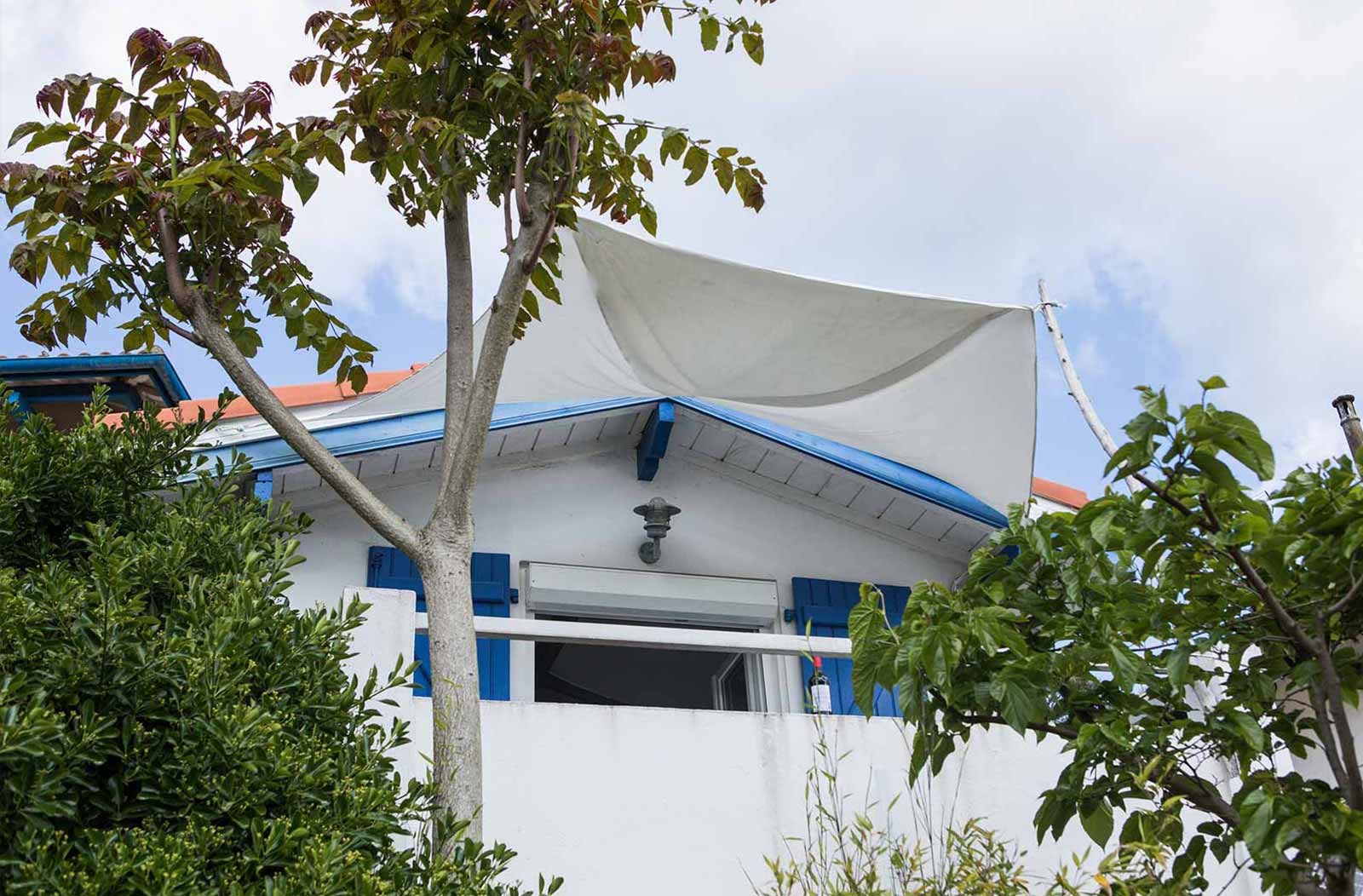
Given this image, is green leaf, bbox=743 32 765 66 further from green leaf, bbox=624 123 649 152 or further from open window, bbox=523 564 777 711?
open window, bbox=523 564 777 711

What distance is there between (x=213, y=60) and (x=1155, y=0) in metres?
6.32

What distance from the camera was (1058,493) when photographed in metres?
8.99

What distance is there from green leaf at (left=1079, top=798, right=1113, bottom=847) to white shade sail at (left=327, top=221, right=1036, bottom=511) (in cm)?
340

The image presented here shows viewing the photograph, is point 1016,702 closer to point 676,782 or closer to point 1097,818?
point 1097,818

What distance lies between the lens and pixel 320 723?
2.80 m

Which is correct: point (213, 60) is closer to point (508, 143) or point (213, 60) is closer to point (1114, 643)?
point (508, 143)

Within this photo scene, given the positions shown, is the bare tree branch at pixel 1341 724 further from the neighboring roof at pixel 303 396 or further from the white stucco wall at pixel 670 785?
the neighboring roof at pixel 303 396

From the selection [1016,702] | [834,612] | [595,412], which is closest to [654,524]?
[595,412]

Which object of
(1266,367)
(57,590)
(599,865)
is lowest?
(599,865)

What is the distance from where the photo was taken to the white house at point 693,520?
4844mm

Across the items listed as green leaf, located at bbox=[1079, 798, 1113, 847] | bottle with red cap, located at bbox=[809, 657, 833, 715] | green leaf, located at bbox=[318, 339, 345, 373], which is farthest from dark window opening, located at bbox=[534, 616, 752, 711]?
green leaf, located at bbox=[1079, 798, 1113, 847]

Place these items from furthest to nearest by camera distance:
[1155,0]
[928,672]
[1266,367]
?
[1266,367], [1155,0], [928,672]

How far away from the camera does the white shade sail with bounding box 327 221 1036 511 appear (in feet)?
20.4

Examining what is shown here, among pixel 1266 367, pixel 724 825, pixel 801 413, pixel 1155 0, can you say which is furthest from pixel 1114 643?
pixel 1266 367
